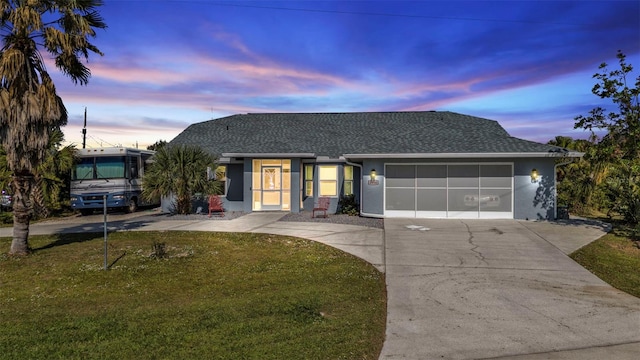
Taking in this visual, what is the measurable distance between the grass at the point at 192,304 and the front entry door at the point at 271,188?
8.36m

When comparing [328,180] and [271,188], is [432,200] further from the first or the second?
[271,188]

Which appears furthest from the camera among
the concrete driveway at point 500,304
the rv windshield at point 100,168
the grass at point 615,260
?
the rv windshield at point 100,168

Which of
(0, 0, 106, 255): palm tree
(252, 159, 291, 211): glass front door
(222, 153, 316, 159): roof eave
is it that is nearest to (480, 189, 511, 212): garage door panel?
(222, 153, 316, 159): roof eave

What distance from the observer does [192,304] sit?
607 cm

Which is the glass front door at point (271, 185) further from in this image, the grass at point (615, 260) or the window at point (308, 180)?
the grass at point (615, 260)

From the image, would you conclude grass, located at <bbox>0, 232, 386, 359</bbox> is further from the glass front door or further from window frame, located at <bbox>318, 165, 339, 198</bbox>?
window frame, located at <bbox>318, 165, 339, 198</bbox>

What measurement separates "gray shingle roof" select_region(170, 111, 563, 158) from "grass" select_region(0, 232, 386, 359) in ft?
29.8

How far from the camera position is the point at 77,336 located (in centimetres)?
486

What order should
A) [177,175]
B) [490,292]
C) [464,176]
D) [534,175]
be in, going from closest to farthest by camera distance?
[490,292] < [534,175] < [464,176] < [177,175]

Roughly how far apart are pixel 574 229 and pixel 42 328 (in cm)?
1565

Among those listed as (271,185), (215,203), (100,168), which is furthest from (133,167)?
(271,185)

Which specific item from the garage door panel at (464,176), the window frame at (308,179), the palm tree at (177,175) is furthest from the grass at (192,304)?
the window frame at (308,179)

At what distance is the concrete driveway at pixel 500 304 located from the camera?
4648mm

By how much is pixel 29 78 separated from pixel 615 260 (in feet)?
52.4
